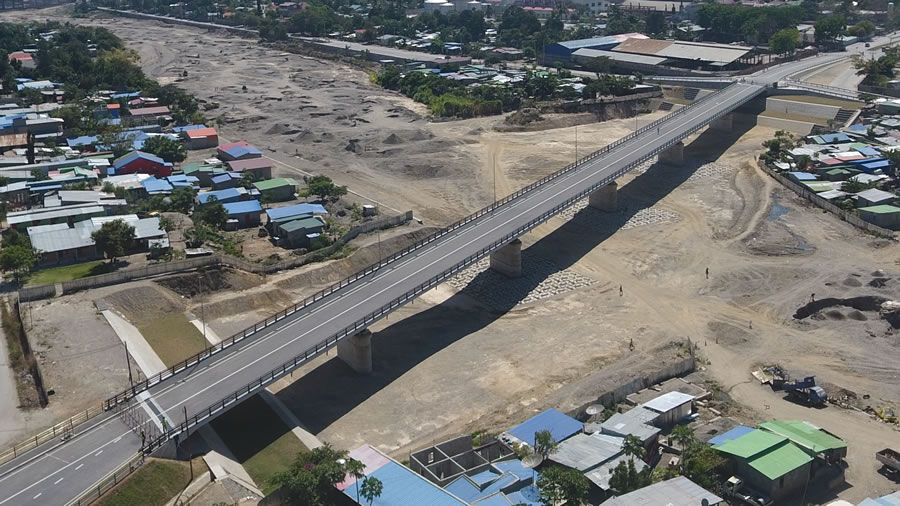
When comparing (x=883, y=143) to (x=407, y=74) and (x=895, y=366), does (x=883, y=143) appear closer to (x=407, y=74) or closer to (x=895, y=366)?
(x=895, y=366)

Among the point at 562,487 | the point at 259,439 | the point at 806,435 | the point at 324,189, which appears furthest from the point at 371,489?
the point at 324,189

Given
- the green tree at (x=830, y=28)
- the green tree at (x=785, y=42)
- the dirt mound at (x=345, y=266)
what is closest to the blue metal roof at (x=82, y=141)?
the dirt mound at (x=345, y=266)

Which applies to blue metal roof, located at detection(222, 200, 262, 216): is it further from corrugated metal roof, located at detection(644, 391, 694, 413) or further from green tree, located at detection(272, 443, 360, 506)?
corrugated metal roof, located at detection(644, 391, 694, 413)

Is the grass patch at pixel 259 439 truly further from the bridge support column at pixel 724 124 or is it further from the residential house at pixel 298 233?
the bridge support column at pixel 724 124

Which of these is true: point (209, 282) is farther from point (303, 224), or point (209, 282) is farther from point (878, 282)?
point (878, 282)

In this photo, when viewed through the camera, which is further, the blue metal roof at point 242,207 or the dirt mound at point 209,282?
the blue metal roof at point 242,207

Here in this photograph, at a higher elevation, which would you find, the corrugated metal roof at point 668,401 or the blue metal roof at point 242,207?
the blue metal roof at point 242,207

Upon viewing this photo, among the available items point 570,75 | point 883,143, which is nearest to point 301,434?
point 883,143
